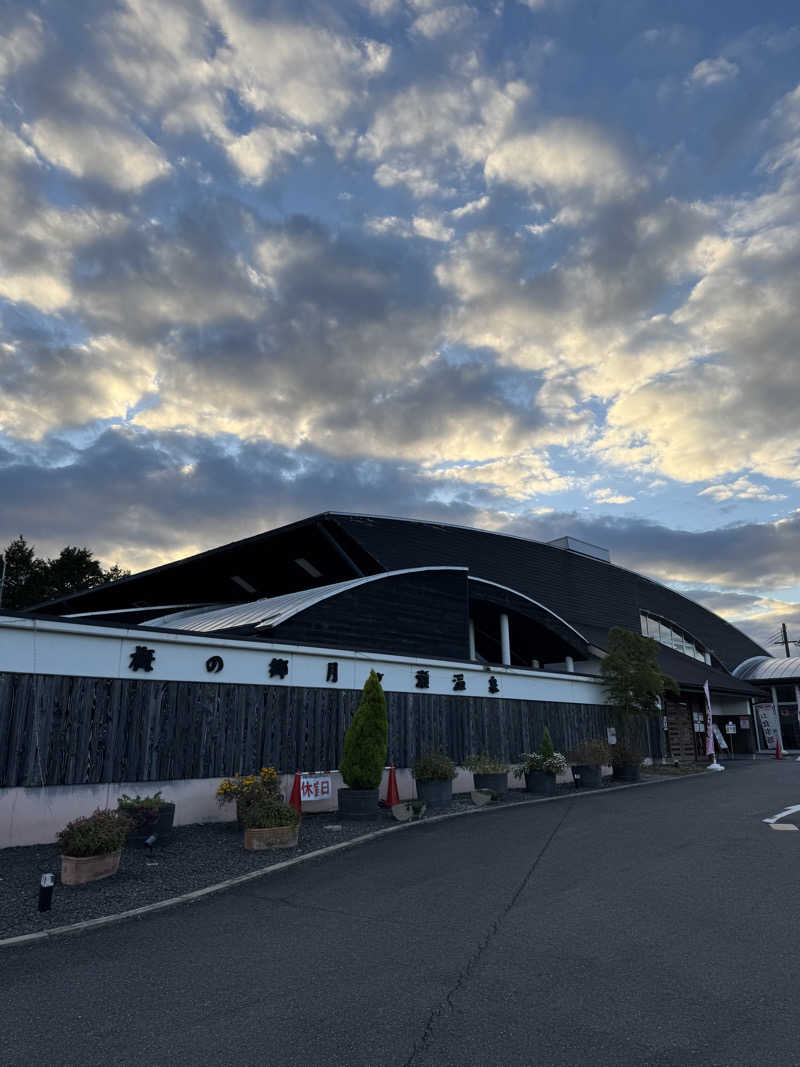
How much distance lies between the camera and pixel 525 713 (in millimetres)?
20438

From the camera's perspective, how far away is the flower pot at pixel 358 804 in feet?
42.4

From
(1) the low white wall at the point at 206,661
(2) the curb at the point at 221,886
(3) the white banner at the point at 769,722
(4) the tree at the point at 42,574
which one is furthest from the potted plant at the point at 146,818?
(4) the tree at the point at 42,574

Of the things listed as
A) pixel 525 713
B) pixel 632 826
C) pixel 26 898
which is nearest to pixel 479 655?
pixel 525 713

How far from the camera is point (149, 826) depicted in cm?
1009

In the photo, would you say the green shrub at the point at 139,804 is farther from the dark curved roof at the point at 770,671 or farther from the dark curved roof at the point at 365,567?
the dark curved roof at the point at 770,671

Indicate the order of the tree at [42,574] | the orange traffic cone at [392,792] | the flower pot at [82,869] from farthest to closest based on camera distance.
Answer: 1. the tree at [42,574]
2. the orange traffic cone at [392,792]
3. the flower pot at [82,869]

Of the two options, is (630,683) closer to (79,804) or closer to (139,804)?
(139,804)

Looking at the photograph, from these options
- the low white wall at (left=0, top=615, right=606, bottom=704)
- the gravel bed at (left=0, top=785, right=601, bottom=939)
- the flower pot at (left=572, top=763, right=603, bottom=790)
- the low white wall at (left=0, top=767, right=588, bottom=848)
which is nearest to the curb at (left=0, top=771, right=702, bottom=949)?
the gravel bed at (left=0, top=785, right=601, bottom=939)

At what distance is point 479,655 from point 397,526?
7.14 m

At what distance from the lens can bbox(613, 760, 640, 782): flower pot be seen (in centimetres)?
2167

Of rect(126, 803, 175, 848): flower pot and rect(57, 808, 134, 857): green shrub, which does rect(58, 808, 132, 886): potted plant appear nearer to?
rect(57, 808, 134, 857): green shrub

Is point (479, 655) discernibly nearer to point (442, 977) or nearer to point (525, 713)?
point (525, 713)

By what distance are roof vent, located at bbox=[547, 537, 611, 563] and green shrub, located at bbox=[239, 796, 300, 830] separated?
2723 centimetres

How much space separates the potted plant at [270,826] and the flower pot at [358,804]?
2.45 metres
